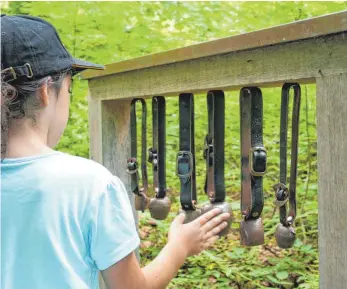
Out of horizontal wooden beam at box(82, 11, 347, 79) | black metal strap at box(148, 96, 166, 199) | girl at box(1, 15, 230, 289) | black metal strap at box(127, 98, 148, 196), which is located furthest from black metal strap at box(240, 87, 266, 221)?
black metal strap at box(127, 98, 148, 196)

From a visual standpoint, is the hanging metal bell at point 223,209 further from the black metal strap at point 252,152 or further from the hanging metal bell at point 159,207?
the hanging metal bell at point 159,207

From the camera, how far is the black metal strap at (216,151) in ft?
6.52

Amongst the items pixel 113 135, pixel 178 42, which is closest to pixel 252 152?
pixel 113 135

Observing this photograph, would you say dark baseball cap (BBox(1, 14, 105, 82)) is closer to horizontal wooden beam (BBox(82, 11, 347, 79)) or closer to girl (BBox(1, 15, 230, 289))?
girl (BBox(1, 15, 230, 289))

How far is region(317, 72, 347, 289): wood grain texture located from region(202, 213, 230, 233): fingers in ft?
1.65

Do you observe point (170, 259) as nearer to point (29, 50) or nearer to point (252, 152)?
point (252, 152)

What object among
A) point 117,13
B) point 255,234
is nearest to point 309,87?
point 117,13

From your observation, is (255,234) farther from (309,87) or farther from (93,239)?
(309,87)

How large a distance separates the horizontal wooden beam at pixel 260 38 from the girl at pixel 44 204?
528 mm

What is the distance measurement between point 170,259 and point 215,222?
248 millimetres

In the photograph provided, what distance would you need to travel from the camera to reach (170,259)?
5.58 ft

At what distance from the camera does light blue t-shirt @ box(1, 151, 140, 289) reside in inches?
54.4

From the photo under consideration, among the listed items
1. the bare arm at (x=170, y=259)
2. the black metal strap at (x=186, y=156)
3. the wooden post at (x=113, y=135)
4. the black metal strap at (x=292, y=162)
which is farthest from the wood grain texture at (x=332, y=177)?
the wooden post at (x=113, y=135)

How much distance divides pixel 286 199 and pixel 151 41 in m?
3.67
